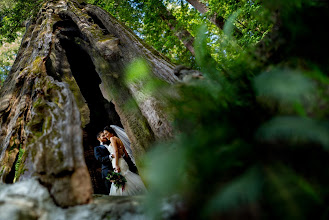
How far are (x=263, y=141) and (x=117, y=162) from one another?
10.8 feet

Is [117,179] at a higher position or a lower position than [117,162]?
lower

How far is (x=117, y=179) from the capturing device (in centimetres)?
331

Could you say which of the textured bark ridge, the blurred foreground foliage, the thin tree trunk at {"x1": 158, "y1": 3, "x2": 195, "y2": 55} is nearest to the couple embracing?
the textured bark ridge

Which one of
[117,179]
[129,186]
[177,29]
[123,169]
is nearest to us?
[117,179]

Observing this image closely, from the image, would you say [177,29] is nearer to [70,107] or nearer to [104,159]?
[104,159]

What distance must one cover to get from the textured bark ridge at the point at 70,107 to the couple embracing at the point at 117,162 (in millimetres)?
500

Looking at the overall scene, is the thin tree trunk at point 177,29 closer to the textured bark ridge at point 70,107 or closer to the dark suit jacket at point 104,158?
the textured bark ridge at point 70,107

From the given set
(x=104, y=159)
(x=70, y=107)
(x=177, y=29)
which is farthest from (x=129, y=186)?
(x=177, y=29)

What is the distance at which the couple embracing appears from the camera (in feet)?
11.1

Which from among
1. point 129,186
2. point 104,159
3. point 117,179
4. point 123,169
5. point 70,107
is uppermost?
point 70,107

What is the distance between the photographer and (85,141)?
15.1ft

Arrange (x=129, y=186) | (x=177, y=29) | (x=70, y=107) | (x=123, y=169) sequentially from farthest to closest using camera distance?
(x=177, y=29) < (x=123, y=169) < (x=129, y=186) < (x=70, y=107)

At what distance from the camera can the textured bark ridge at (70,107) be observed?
53.8 inches

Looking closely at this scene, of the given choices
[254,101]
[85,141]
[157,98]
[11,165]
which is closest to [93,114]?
[85,141]
